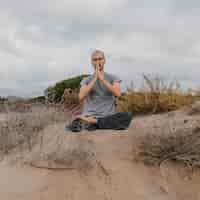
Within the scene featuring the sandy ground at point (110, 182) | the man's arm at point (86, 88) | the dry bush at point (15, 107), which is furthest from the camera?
the dry bush at point (15, 107)

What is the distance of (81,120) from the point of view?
5492 mm

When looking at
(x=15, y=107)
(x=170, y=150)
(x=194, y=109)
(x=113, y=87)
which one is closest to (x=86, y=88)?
(x=113, y=87)

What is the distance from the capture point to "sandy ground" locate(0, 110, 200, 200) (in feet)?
14.5

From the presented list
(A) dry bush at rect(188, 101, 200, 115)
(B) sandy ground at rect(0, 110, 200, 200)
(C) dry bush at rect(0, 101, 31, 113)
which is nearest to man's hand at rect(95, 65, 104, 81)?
(B) sandy ground at rect(0, 110, 200, 200)

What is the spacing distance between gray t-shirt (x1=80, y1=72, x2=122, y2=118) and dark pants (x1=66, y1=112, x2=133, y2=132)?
16 centimetres

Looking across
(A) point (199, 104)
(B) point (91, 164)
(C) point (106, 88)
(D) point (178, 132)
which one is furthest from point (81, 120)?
(A) point (199, 104)

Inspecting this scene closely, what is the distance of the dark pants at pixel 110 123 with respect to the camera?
544cm

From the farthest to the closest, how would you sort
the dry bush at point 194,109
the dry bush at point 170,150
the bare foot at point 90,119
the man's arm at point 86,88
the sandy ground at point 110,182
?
the dry bush at point 194,109 → the man's arm at point 86,88 → the bare foot at point 90,119 → the dry bush at point 170,150 → the sandy ground at point 110,182

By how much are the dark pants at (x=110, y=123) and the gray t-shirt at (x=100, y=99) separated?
6.1 inches

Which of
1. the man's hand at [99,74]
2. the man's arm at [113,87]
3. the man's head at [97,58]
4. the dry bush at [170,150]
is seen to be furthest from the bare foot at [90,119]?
the dry bush at [170,150]

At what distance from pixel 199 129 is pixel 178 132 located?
13.4 inches

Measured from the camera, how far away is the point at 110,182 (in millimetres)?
4527

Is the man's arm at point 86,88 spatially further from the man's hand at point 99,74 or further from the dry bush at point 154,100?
the dry bush at point 154,100

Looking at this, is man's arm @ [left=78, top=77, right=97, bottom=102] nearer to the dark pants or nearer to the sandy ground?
the dark pants
